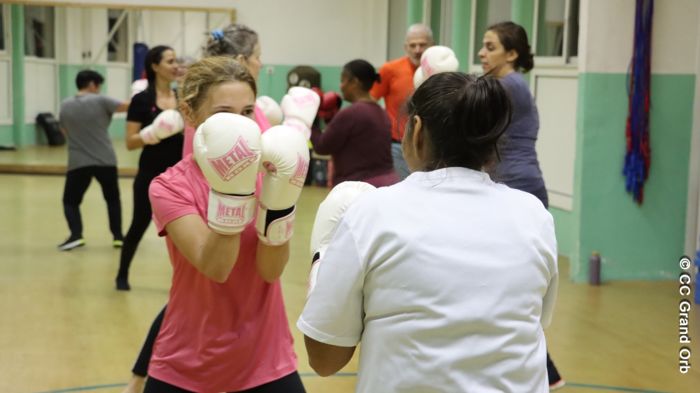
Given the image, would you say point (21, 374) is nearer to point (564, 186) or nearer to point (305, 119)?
point (305, 119)

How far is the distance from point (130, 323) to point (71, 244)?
2338 millimetres

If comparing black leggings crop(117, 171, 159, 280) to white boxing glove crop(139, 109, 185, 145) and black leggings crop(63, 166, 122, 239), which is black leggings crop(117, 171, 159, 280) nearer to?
white boxing glove crop(139, 109, 185, 145)

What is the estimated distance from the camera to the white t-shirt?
141 centimetres

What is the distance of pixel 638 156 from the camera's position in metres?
5.95

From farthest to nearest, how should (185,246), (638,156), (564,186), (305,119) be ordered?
(564,186)
(638,156)
(305,119)
(185,246)

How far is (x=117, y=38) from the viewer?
15055mm

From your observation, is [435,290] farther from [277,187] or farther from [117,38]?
[117,38]

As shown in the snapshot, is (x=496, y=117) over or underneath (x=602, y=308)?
over

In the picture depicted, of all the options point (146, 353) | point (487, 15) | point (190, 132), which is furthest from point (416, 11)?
point (190, 132)

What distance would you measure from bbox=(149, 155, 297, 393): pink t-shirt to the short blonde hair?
0.19 metres

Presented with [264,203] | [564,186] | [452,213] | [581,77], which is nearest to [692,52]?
[581,77]

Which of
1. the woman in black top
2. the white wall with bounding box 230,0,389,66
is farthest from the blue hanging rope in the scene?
the white wall with bounding box 230,0,389,66

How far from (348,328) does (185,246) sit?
70 centimetres

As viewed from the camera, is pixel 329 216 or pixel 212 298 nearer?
pixel 329 216
